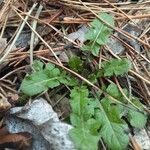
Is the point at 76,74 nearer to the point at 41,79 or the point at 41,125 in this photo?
the point at 41,79

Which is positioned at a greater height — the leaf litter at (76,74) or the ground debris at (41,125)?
the leaf litter at (76,74)

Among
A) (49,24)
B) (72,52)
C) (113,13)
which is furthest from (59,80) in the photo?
(113,13)

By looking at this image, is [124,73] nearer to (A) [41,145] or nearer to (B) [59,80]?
(B) [59,80]

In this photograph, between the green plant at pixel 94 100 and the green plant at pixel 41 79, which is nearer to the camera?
the green plant at pixel 94 100

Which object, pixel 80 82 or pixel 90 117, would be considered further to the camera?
pixel 80 82

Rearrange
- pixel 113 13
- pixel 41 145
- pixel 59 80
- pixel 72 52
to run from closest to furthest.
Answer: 1. pixel 41 145
2. pixel 59 80
3. pixel 72 52
4. pixel 113 13

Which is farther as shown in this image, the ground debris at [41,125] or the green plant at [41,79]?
the green plant at [41,79]

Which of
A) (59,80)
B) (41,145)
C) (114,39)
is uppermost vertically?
(114,39)

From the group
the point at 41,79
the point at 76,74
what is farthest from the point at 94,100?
the point at 41,79
